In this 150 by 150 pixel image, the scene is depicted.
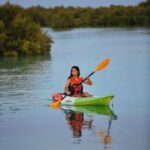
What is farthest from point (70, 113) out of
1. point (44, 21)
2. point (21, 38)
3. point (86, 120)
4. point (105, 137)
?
point (44, 21)

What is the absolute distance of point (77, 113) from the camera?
15961 mm

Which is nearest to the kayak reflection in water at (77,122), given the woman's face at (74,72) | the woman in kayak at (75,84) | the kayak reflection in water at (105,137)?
the kayak reflection in water at (105,137)

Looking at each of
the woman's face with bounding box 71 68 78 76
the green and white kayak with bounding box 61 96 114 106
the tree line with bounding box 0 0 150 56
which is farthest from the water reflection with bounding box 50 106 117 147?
the tree line with bounding box 0 0 150 56

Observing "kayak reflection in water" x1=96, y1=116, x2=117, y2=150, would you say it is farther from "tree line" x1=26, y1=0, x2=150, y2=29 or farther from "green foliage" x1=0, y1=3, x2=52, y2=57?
"tree line" x1=26, y1=0, x2=150, y2=29

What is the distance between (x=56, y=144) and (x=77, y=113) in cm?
385

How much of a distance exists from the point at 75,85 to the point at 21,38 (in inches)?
790

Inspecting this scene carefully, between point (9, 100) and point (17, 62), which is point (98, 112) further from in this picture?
point (17, 62)

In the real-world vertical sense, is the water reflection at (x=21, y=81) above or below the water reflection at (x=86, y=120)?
below

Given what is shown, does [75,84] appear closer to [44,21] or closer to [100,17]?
[44,21]

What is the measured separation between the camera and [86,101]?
1670 cm

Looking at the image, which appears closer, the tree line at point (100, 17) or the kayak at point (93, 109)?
the kayak at point (93, 109)

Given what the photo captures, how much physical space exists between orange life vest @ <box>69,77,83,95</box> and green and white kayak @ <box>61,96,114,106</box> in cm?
30

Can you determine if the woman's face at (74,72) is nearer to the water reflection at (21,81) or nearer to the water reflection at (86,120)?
the water reflection at (86,120)

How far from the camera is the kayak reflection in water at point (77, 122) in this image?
1290cm
